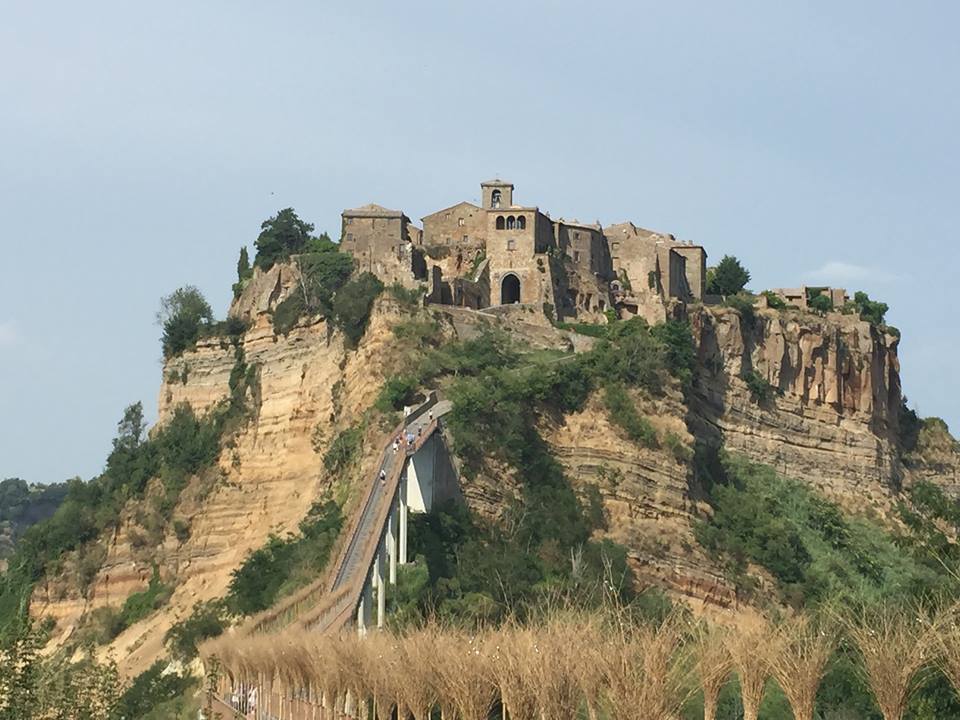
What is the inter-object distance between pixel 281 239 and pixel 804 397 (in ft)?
80.0

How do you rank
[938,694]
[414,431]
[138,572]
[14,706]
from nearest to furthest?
[14,706] → [938,694] → [414,431] → [138,572]

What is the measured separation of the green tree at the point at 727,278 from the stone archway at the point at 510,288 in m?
12.1

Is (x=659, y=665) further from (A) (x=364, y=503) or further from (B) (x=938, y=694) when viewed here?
(A) (x=364, y=503)

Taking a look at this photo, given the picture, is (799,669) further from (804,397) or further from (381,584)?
(804,397)

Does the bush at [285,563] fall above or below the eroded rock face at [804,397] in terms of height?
below

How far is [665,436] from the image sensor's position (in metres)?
70.6

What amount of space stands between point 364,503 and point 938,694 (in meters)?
22.3

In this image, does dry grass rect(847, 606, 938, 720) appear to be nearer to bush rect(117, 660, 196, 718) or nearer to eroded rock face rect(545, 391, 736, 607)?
bush rect(117, 660, 196, 718)

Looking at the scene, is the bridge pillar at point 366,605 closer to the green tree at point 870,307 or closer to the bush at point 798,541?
the bush at point 798,541

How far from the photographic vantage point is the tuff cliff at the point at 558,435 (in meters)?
68.5

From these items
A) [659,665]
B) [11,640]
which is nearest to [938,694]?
[659,665]

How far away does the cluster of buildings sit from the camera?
3071 inches

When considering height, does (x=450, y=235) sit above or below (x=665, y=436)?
above

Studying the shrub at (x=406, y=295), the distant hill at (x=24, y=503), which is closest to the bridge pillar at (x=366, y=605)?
the shrub at (x=406, y=295)
